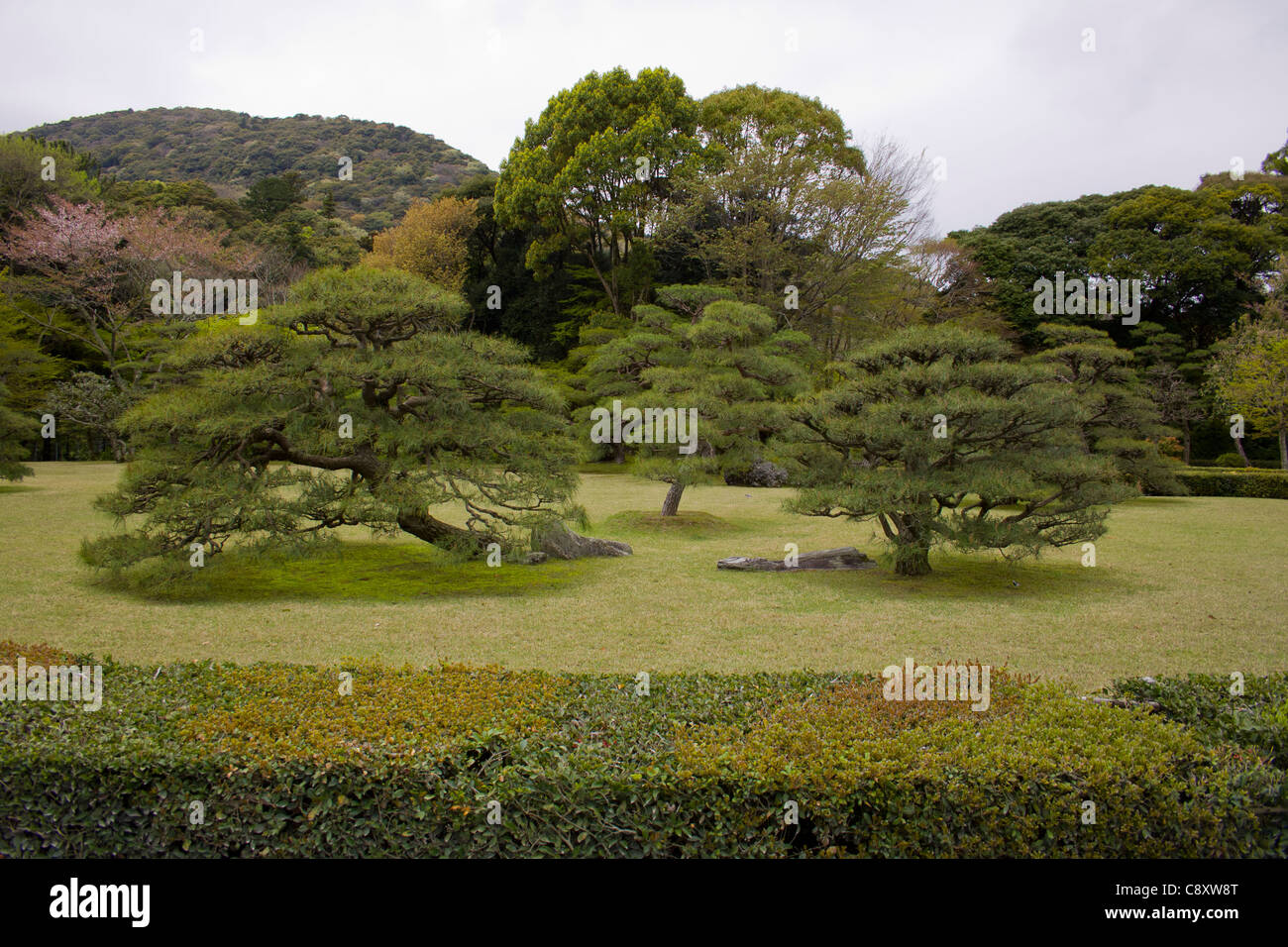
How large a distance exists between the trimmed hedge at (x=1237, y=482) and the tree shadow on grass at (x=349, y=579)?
59.0 feet

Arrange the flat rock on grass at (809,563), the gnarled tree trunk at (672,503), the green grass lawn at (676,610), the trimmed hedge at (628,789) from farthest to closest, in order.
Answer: the gnarled tree trunk at (672,503) → the flat rock on grass at (809,563) → the green grass lawn at (676,610) → the trimmed hedge at (628,789)

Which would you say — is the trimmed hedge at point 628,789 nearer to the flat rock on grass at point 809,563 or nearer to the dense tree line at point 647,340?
the dense tree line at point 647,340

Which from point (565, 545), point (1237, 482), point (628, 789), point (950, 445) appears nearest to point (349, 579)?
point (565, 545)

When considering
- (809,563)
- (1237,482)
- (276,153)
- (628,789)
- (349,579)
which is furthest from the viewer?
(276,153)

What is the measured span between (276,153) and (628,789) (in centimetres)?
6994

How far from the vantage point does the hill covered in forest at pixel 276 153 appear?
55.1 metres

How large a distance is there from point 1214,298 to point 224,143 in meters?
64.7

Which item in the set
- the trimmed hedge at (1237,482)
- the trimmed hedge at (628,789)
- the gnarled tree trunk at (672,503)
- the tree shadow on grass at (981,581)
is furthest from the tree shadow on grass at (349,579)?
the trimmed hedge at (1237,482)

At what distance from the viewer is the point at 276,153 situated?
61719 mm

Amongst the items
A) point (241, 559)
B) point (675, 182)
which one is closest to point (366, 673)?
point (241, 559)

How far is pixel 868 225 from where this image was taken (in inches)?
957

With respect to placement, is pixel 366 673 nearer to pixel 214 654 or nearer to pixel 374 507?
A: pixel 214 654

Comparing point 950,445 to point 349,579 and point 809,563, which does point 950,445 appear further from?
point 349,579
